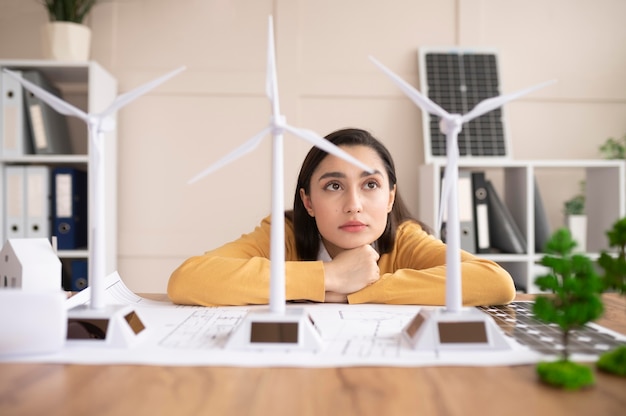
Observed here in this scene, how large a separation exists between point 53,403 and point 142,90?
1.63 feet

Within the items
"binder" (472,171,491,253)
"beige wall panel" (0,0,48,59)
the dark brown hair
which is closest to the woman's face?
the dark brown hair

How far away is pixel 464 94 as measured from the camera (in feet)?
9.38

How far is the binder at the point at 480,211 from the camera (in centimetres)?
267

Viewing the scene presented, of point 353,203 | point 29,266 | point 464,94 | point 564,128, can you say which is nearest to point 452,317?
point 353,203

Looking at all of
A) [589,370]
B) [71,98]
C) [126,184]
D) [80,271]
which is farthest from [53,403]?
[71,98]

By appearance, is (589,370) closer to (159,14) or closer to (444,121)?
(444,121)

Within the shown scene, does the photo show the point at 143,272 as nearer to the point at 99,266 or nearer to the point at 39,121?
the point at 39,121

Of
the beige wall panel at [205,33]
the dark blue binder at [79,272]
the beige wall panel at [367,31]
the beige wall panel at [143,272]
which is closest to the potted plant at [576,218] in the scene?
the beige wall panel at [367,31]

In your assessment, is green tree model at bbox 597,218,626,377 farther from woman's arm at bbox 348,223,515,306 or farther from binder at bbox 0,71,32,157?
binder at bbox 0,71,32,157

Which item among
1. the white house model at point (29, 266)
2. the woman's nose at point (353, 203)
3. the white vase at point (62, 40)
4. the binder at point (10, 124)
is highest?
the white vase at point (62, 40)

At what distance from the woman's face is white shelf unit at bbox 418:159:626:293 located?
1.25 m

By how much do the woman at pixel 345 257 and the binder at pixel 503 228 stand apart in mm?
996

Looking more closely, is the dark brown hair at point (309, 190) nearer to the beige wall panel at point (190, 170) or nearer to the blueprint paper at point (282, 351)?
the blueprint paper at point (282, 351)

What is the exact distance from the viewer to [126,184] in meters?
2.93
